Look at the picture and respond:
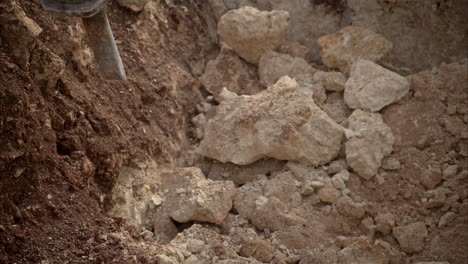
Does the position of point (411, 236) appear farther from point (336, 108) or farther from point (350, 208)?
point (336, 108)

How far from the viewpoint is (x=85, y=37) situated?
349 centimetres

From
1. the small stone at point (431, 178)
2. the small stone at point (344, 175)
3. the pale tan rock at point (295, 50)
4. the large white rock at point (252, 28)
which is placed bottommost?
the small stone at point (431, 178)

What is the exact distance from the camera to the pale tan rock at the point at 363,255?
3.30m

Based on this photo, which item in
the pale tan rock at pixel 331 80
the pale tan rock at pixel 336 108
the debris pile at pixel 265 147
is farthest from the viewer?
the pale tan rock at pixel 331 80

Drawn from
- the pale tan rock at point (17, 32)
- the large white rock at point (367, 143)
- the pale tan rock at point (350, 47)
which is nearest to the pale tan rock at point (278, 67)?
the pale tan rock at point (350, 47)

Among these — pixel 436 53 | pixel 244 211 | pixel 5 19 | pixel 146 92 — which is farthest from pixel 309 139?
pixel 5 19

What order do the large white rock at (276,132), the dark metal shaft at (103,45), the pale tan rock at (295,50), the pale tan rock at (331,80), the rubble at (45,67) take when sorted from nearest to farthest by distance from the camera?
the dark metal shaft at (103,45)
the rubble at (45,67)
the large white rock at (276,132)
the pale tan rock at (331,80)
the pale tan rock at (295,50)

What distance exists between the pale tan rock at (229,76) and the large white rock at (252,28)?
0.11 m

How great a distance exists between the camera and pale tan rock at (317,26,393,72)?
4.23 m

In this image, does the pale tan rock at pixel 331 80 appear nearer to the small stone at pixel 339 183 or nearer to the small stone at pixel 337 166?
the small stone at pixel 337 166

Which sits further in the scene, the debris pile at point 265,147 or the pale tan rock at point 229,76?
the pale tan rock at point 229,76

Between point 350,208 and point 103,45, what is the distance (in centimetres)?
161

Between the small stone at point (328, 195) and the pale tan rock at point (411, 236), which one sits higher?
the small stone at point (328, 195)

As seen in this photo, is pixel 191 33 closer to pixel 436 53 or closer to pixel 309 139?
pixel 309 139
